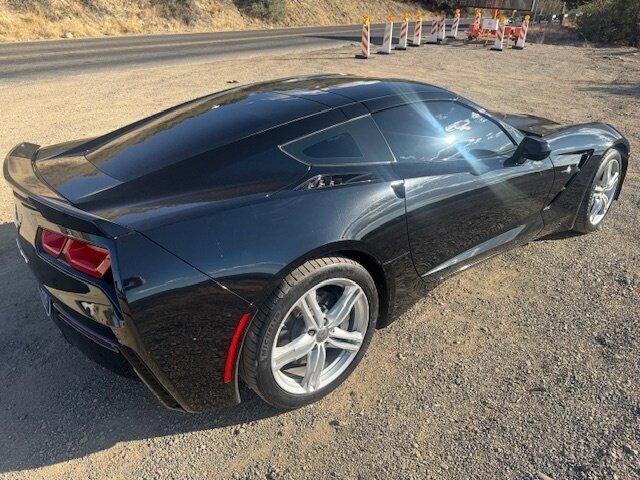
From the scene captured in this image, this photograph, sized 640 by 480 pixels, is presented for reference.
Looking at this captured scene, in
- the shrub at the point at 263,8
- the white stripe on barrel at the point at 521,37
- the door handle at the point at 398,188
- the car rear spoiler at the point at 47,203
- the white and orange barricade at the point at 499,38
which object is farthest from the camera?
the shrub at the point at 263,8

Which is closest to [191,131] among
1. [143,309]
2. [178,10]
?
[143,309]

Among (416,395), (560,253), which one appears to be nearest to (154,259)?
(416,395)

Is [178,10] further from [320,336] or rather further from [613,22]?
[320,336]

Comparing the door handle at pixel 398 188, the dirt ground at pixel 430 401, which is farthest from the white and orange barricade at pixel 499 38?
the door handle at pixel 398 188

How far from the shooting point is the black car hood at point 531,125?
12.7 feet

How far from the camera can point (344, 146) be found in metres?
2.62

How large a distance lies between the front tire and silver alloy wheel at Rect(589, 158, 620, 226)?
2.64 meters

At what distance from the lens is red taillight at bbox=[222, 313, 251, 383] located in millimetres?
2105

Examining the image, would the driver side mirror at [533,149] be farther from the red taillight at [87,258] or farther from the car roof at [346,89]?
the red taillight at [87,258]

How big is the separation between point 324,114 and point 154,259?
1.27m

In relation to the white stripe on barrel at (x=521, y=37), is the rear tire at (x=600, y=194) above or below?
above

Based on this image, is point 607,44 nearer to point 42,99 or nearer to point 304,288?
point 42,99

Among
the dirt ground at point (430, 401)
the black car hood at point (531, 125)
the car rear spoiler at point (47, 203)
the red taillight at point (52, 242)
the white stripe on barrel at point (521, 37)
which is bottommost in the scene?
the white stripe on barrel at point (521, 37)

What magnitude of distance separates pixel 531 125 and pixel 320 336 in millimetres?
2799
